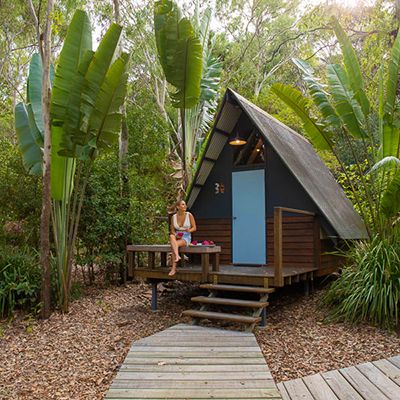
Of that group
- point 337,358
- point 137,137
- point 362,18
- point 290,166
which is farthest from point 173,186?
point 337,358

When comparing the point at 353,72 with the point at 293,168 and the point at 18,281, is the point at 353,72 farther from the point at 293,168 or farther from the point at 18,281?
the point at 18,281

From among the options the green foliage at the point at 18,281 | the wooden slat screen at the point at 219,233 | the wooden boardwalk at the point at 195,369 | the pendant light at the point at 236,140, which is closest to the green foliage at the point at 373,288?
the wooden boardwalk at the point at 195,369

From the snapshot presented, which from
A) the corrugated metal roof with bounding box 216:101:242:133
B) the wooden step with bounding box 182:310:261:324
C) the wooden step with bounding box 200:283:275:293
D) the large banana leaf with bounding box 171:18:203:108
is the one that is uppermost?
the large banana leaf with bounding box 171:18:203:108

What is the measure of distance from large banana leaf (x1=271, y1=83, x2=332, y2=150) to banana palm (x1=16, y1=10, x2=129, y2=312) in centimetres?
324

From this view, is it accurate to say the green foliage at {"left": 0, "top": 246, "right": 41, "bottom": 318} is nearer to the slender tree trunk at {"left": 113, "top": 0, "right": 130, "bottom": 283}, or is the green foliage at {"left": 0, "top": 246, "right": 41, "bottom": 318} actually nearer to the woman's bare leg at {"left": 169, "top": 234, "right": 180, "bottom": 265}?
the slender tree trunk at {"left": 113, "top": 0, "right": 130, "bottom": 283}

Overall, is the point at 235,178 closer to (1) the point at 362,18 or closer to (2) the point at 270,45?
(1) the point at 362,18

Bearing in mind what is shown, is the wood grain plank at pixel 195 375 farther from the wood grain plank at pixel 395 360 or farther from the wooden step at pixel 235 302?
the wooden step at pixel 235 302

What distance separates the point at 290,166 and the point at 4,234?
572 centimetres

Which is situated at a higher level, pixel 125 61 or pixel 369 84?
pixel 369 84

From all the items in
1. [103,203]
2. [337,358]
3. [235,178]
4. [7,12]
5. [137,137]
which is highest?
[7,12]

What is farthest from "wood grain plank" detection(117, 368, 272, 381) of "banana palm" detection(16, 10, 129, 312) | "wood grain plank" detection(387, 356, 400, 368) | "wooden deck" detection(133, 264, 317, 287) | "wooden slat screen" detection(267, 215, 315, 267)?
"wooden slat screen" detection(267, 215, 315, 267)

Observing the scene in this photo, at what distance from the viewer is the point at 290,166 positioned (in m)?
7.26

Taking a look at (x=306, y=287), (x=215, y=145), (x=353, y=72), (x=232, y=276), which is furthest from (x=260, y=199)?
A: (x=353, y=72)

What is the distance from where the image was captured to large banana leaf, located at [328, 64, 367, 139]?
6.95 meters
